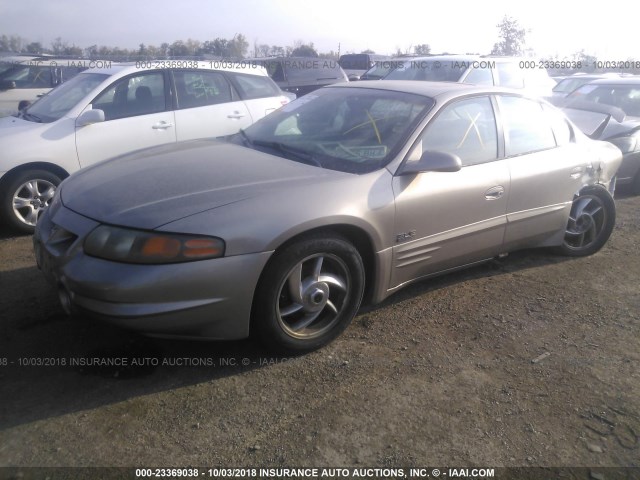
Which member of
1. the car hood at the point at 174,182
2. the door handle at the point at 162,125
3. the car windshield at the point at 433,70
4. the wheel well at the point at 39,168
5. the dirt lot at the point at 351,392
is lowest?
the dirt lot at the point at 351,392

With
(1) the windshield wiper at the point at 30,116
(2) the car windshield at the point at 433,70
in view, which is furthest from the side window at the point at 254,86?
(2) the car windshield at the point at 433,70

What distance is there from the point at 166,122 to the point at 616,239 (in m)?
4.85

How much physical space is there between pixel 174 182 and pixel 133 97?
324cm

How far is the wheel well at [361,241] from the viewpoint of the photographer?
3.09 meters

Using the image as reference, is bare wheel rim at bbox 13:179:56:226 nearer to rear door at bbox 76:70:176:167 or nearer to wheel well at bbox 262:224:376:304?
rear door at bbox 76:70:176:167

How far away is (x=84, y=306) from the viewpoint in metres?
2.76

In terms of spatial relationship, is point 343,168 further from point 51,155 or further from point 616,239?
point 616,239

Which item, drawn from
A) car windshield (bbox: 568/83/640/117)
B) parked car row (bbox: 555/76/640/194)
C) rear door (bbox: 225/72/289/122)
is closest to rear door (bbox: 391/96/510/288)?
parked car row (bbox: 555/76/640/194)

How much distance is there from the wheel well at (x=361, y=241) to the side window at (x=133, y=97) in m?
3.59

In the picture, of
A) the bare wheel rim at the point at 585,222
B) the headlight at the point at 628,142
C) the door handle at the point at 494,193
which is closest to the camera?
the door handle at the point at 494,193

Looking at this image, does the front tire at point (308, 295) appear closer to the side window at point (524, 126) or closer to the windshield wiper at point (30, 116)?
the side window at point (524, 126)

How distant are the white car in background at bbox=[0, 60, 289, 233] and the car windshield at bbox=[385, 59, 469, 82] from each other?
3526 mm

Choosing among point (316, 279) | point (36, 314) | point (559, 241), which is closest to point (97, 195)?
point (36, 314)

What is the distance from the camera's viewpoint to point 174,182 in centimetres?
315
